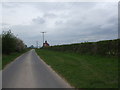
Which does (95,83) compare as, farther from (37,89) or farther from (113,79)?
(37,89)

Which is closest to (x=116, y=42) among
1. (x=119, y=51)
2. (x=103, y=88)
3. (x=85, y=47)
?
(x=119, y=51)

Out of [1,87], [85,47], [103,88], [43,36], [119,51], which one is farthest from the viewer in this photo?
[43,36]

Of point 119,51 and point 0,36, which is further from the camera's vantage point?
point 0,36

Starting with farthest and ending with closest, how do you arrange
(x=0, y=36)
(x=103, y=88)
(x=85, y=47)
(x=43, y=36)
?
1. (x=43, y=36)
2. (x=0, y=36)
3. (x=85, y=47)
4. (x=103, y=88)

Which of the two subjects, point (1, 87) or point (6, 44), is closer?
point (1, 87)

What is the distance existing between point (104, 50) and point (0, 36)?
86.4 feet

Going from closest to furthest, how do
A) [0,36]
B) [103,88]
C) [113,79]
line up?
[103,88] < [113,79] < [0,36]

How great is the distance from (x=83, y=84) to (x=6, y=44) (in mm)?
39723

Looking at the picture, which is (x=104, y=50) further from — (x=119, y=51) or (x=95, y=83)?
A: (x=95, y=83)

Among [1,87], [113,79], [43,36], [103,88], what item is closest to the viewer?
[103,88]

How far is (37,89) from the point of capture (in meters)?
9.47

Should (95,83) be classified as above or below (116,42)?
below

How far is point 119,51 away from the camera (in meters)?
22.4

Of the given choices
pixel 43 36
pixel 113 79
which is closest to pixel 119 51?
pixel 113 79
